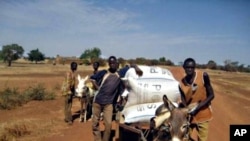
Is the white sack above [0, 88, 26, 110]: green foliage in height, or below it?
above

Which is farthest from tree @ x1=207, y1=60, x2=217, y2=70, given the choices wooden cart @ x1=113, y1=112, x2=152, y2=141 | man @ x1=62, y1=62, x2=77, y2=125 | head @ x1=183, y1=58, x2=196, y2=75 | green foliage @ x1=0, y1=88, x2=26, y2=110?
head @ x1=183, y1=58, x2=196, y2=75

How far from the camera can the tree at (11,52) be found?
70500mm

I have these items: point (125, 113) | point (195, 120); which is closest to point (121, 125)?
point (125, 113)

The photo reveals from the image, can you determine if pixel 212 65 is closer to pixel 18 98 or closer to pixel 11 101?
pixel 18 98

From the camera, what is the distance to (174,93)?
281 inches

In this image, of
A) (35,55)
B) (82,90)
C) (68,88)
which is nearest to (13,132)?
(68,88)

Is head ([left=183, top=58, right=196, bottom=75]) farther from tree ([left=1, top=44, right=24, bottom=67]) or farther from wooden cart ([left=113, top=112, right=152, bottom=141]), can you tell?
tree ([left=1, top=44, right=24, bottom=67])

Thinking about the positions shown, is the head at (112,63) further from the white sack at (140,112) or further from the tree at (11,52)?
the tree at (11,52)

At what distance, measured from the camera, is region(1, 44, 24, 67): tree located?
70.5 meters

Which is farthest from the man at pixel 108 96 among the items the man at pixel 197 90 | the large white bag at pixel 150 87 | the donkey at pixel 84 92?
the donkey at pixel 84 92

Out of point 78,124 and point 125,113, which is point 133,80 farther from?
point 78,124

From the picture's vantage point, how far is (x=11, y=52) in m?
72.5

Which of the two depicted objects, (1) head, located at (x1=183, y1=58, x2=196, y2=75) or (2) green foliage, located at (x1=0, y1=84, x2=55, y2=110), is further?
(2) green foliage, located at (x1=0, y1=84, x2=55, y2=110)

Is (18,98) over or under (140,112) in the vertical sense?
under
